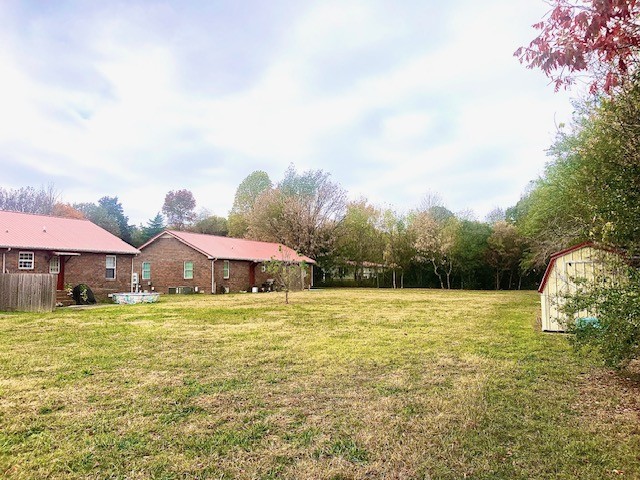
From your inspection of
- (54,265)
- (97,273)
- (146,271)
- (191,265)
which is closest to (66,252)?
(54,265)

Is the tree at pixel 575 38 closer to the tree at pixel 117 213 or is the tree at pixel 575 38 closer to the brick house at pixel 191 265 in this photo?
the brick house at pixel 191 265

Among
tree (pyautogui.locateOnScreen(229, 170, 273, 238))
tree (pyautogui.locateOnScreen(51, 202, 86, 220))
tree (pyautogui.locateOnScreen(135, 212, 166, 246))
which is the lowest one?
tree (pyautogui.locateOnScreen(135, 212, 166, 246))

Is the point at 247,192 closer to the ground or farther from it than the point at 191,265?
farther from it

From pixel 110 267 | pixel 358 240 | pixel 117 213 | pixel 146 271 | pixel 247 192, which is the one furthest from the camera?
Result: pixel 117 213

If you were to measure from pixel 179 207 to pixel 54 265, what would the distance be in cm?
5954

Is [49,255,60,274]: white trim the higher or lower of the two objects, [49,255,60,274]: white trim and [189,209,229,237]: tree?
the lower

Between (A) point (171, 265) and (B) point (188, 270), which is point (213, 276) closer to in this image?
(B) point (188, 270)

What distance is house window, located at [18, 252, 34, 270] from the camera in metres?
20.6

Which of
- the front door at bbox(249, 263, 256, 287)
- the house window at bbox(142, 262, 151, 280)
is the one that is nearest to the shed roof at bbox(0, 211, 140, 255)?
the house window at bbox(142, 262, 151, 280)

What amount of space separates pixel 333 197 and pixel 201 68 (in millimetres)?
32233

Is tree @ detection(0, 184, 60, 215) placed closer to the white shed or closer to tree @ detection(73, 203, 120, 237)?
tree @ detection(73, 203, 120, 237)

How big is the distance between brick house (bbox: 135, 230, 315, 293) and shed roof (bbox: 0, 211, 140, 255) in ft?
16.8

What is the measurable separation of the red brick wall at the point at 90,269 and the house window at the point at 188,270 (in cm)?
534

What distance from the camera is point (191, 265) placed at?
2973 centimetres
